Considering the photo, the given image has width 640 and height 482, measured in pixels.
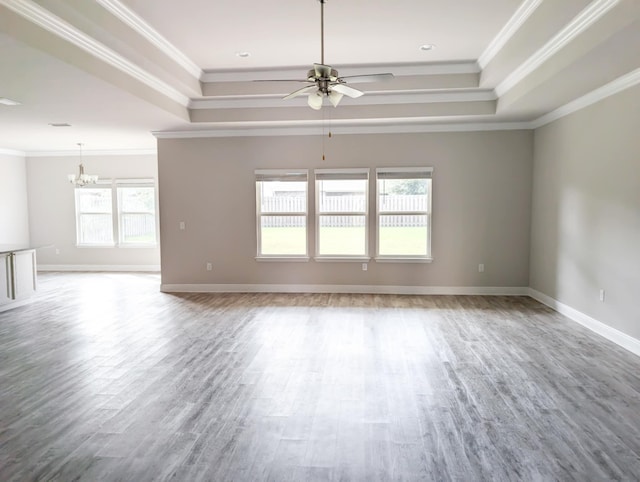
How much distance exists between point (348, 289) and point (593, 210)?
3.69 metres

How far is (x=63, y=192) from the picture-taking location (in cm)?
1012

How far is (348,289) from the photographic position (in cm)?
747

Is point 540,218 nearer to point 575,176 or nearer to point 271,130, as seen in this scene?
point 575,176

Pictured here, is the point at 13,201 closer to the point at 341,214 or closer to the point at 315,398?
the point at 341,214

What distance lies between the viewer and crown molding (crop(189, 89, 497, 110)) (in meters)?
6.33

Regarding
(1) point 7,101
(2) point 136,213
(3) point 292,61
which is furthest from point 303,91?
(2) point 136,213

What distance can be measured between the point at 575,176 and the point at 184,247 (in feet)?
19.4

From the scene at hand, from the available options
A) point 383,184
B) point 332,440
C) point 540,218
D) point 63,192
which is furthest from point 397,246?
point 63,192

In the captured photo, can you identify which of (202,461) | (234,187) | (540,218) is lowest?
(202,461)

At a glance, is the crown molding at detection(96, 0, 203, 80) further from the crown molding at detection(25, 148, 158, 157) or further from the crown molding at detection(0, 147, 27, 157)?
the crown molding at detection(0, 147, 27, 157)

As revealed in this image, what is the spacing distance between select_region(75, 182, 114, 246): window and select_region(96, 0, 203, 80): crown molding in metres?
5.25

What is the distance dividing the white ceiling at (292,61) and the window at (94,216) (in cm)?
263

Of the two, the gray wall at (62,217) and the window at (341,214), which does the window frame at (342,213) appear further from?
the gray wall at (62,217)

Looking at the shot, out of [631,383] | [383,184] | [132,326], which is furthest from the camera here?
[383,184]
